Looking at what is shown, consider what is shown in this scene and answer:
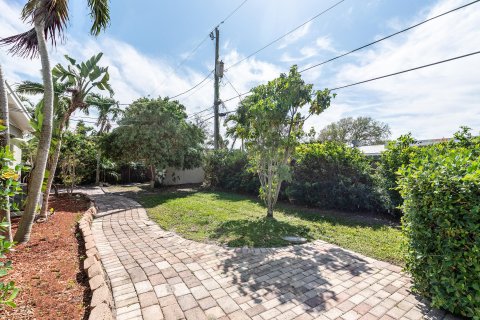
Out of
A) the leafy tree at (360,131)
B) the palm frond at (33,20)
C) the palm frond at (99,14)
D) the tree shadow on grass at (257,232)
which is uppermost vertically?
the leafy tree at (360,131)

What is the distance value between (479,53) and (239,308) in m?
7.64

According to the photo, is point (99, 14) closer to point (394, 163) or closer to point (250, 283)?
point (250, 283)

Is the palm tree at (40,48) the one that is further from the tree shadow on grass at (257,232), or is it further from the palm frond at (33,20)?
the tree shadow on grass at (257,232)

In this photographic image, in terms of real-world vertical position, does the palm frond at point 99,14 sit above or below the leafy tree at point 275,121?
above

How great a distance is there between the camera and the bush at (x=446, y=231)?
2391 millimetres

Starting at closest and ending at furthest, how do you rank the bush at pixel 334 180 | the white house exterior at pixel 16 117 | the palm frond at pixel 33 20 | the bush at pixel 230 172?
the palm frond at pixel 33 20, the white house exterior at pixel 16 117, the bush at pixel 334 180, the bush at pixel 230 172

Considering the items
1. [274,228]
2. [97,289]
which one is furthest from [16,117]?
[274,228]

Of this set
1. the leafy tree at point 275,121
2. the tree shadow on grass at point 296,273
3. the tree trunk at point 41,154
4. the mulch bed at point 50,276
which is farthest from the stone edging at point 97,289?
the leafy tree at point 275,121

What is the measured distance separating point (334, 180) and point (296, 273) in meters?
5.60

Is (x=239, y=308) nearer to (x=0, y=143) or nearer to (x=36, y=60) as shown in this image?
(x=0, y=143)

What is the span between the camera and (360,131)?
118ft

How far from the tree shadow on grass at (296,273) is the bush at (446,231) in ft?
3.41

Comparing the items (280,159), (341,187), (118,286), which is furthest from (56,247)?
(341,187)

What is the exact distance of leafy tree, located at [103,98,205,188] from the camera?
37.7 feet
